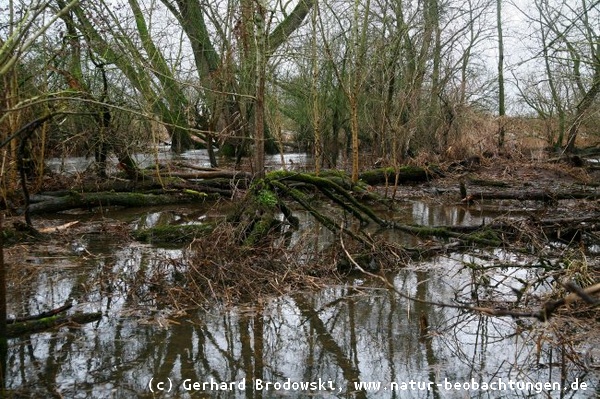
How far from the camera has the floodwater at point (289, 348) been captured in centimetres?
414

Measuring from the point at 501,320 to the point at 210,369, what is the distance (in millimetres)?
2799

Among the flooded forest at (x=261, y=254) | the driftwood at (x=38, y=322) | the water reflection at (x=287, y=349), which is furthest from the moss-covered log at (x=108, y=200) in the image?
the driftwood at (x=38, y=322)

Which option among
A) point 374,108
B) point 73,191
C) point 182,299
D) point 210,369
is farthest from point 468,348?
point 374,108

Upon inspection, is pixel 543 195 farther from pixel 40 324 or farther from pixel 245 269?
pixel 40 324

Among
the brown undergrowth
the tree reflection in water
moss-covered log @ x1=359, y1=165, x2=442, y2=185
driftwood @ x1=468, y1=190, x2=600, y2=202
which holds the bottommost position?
the tree reflection in water

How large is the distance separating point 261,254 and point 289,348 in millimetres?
2332

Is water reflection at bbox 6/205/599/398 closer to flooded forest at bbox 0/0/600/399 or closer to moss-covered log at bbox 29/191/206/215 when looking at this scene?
flooded forest at bbox 0/0/600/399

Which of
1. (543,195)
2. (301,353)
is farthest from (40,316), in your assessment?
(543,195)

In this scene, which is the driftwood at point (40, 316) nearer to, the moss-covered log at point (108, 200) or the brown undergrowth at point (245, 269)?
the brown undergrowth at point (245, 269)

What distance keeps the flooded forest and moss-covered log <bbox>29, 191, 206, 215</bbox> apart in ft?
0.16

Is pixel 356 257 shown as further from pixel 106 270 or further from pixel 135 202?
pixel 135 202

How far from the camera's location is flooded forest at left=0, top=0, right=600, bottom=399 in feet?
14.1

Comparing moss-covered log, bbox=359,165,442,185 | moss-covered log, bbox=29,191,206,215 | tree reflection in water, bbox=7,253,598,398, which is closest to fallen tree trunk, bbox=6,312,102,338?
tree reflection in water, bbox=7,253,598,398

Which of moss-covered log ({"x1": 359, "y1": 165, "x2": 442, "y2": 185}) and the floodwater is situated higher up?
moss-covered log ({"x1": 359, "y1": 165, "x2": 442, "y2": 185})
